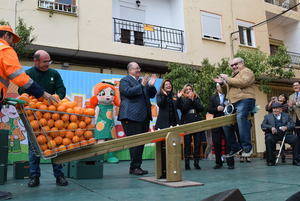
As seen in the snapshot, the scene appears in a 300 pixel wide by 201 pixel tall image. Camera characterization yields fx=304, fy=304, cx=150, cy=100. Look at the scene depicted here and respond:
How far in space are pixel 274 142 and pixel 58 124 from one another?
5797mm

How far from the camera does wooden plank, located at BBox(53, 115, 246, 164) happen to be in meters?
3.64

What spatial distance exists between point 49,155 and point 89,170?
1.60 m

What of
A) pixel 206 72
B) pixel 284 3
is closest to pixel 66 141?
pixel 206 72

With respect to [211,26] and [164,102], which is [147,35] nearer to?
[211,26]

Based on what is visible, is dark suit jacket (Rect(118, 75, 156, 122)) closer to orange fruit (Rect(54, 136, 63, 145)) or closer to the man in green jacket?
the man in green jacket

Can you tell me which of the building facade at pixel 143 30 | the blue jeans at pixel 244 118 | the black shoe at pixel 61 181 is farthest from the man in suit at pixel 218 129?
the building facade at pixel 143 30

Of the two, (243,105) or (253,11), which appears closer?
(243,105)

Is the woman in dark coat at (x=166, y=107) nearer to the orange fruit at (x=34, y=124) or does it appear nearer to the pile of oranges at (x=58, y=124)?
the pile of oranges at (x=58, y=124)

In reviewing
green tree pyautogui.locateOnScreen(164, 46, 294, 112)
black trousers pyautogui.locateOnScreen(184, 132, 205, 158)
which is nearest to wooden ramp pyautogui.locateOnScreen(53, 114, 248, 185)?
black trousers pyautogui.locateOnScreen(184, 132, 205, 158)

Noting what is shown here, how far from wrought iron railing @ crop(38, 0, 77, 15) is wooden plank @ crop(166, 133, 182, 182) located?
8132 mm

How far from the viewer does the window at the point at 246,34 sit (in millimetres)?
15636

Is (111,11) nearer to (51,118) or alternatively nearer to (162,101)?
(162,101)

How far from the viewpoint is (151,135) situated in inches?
164

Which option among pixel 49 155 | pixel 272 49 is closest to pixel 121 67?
pixel 49 155
